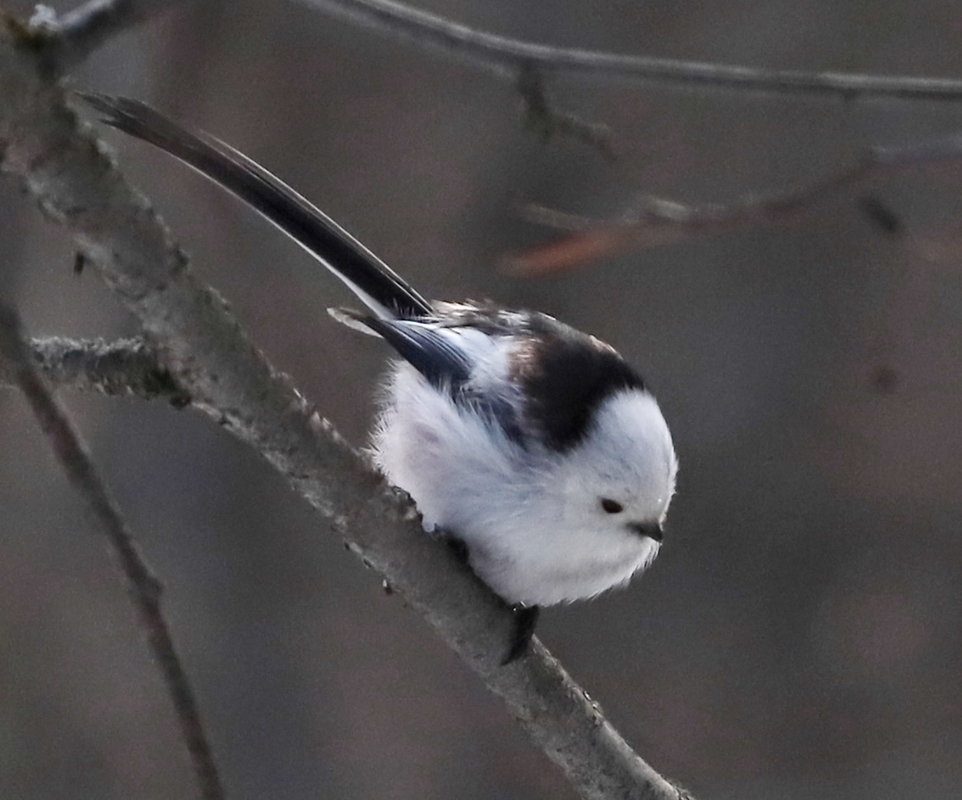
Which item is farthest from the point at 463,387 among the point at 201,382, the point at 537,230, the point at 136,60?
the point at 136,60

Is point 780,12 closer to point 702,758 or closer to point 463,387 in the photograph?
point 702,758

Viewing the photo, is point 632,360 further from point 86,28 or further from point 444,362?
point 86,28

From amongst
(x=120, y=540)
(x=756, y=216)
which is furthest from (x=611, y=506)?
(x=120, y=540)

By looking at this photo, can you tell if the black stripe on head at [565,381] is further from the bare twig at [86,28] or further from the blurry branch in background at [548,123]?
the bare twig at [86,28]

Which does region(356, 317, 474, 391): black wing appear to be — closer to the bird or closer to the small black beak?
the bird

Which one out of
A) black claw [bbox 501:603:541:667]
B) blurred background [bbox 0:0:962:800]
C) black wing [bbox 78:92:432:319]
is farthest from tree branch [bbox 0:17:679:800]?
blurred background [bbox 0:0:962:800]

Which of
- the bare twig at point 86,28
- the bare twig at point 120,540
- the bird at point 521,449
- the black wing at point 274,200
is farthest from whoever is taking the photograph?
the bird at point 521,449

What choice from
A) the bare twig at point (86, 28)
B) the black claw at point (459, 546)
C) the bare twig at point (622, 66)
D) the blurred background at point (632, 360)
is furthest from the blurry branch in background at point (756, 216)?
the blurred background at point (632, 360)
